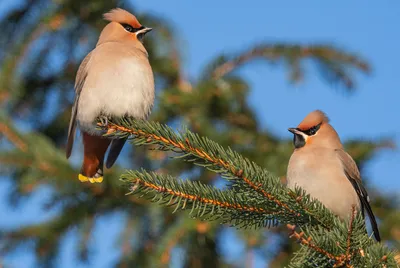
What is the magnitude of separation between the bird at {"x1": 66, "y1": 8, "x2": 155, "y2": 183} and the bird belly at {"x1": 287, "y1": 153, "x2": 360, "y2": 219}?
96 cm

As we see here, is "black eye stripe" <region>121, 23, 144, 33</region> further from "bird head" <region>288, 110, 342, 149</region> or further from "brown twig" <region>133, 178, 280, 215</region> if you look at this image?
"brown twig" <region>133, 178, 280, 215</region>

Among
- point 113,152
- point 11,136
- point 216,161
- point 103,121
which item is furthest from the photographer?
point 11,136

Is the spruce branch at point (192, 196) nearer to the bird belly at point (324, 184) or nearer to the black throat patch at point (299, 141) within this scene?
the bird belly at point (324, 184)

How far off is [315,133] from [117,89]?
1.20 meters

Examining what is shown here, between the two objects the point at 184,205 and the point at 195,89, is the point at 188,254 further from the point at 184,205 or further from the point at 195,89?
the point at 184,205

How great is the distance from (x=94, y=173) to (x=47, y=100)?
1849 mm

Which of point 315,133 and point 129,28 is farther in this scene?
point 129,28

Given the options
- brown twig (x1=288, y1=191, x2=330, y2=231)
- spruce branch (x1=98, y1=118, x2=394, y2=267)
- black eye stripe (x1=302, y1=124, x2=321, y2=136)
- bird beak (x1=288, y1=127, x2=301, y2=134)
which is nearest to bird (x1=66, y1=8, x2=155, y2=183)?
bird beak (x1=288, y1=127, x2=301, y2=134)

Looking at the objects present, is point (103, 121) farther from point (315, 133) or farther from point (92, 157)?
point (315, 133)

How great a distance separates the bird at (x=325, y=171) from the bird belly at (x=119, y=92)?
89cm

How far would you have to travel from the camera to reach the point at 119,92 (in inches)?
162

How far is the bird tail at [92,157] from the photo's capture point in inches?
168

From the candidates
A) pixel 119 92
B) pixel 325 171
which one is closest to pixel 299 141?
pixel 325 171

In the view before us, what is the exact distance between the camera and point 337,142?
4.28m
